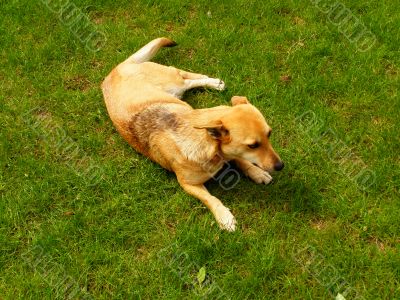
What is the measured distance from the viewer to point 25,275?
4.93 meters

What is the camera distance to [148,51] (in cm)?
657

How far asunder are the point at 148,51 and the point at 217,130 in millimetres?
2361

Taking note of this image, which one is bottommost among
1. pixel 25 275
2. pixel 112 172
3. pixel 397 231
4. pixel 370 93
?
pixel 25 275

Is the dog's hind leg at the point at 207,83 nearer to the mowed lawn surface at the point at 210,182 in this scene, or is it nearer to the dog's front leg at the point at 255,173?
the mowed lawn surface at the point at 210,182

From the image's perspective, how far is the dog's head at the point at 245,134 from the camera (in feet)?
15.3

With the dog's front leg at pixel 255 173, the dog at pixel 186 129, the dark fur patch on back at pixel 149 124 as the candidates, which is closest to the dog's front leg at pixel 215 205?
the dog at pixel 186 129

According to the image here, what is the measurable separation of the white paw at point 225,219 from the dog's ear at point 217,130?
2.63ft

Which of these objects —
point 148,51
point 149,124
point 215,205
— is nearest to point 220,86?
point 148,51

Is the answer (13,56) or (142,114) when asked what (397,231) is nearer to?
(142,114)

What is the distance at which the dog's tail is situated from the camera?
6508 mm

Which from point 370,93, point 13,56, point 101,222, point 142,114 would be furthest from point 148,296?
point 13,56

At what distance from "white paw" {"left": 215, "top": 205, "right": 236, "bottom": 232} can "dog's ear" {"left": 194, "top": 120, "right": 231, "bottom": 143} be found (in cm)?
80

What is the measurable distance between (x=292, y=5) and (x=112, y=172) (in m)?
3.91

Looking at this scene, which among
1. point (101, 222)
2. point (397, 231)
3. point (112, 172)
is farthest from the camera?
point (112, 172)
